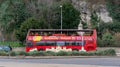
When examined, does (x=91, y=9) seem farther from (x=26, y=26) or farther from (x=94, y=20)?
(x=26, y=26)

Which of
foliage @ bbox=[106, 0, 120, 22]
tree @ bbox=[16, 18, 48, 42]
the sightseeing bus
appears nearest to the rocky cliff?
foliage @ bbox=[106, 0, 120, 22]

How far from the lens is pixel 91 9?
266 feet

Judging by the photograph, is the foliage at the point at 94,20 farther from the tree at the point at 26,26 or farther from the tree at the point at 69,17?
the tree at the point at 26,26

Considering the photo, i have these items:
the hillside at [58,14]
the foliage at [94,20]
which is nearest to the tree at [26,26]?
the hillside at [58,14]

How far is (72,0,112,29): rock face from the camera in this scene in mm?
79750

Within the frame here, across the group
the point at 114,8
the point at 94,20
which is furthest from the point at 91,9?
the point at 114,8

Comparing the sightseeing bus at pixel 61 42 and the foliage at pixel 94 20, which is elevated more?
the foliage at pixel 94 20

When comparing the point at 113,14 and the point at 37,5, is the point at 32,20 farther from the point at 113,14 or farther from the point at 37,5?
the point at 113,14

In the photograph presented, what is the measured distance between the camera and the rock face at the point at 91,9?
79750 millimetres

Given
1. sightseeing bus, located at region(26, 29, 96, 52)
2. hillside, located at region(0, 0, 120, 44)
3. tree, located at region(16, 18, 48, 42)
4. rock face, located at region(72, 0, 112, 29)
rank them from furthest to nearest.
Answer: rock face, located at region(72, 0, 112, 29), hillside, located at region(0, 0, 120, 44), tree, located at region(16, 18, 48, 42), sightseeing bus, located at region(26, 29, 96, 52)

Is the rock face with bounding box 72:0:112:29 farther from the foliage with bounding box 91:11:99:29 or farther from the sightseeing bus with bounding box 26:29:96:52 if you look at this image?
the sightseeing bus with bounding box 26:29:96:52

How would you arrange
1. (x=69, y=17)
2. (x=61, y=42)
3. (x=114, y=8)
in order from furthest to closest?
(x=114, y=8) < (x=69, y=17) < (x=61, y=42)

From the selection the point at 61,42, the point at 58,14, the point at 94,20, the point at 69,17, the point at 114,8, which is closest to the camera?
the point at 61,42

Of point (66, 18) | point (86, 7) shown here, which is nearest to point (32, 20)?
point (66, 18)
